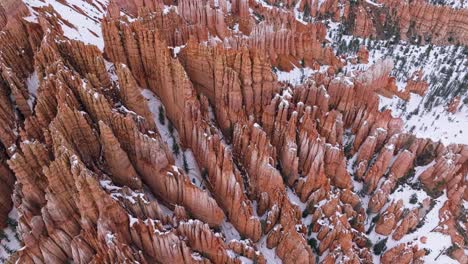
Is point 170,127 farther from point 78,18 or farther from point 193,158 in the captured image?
point 78,18

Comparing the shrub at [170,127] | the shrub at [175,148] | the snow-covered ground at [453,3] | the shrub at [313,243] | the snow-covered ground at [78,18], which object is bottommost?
the shrub at [313,243]

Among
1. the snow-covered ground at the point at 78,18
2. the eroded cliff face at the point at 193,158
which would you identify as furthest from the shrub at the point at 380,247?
the snow-covered ground at the point at 78,18

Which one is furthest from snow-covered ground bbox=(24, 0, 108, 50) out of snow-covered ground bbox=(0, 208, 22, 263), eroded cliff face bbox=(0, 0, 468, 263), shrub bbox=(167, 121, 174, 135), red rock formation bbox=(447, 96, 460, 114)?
red rock formation bbox=(447, 96, 460, 114)

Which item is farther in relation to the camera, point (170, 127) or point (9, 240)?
point (170, 127)

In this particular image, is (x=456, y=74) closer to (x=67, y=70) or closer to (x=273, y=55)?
(x=273, y=55)

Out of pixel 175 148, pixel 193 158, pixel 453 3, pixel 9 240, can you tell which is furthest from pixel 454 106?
pixel 9 240

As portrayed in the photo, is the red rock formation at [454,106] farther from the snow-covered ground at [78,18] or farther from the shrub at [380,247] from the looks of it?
the snow-covered ground at [78,18]

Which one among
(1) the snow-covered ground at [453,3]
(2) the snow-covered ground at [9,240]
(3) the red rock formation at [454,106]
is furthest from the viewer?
(1) the snow-covered ground at [453,3]

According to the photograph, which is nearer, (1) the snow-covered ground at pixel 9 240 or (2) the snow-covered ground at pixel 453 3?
(1) the snow-covered ground at pixel 9 240
